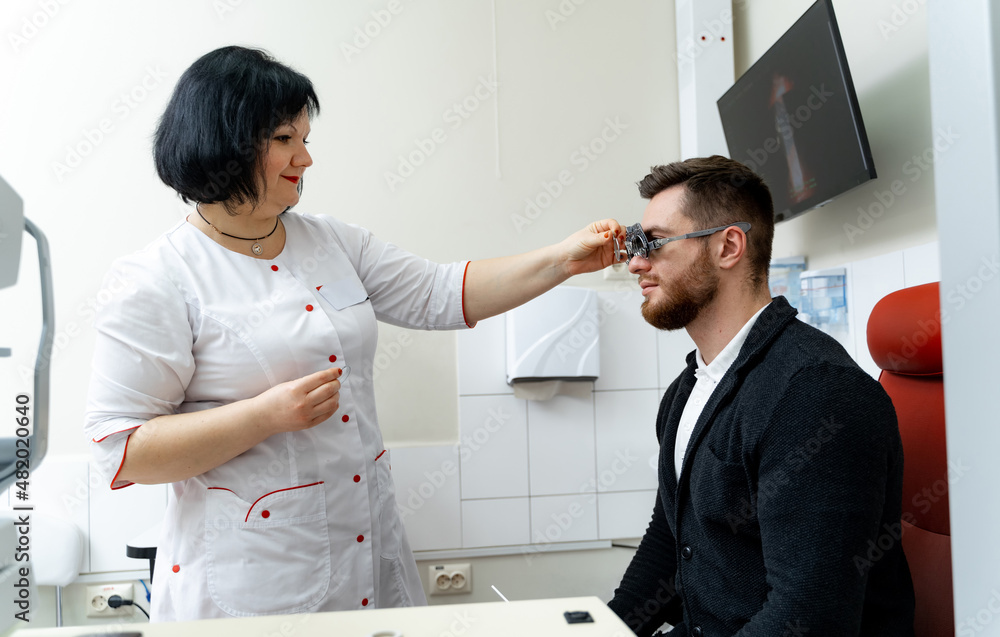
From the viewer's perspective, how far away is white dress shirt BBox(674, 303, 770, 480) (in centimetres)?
141

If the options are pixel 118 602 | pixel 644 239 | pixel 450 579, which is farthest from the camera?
pixel 450 579

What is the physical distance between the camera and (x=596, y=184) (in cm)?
290

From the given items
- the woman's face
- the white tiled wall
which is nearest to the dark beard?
the woman's face

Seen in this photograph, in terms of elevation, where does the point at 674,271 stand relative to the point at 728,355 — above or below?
above

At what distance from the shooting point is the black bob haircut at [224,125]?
1317 millimetres

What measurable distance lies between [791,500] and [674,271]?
0.57m

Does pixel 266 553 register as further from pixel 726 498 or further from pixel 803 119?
pixel 803 119

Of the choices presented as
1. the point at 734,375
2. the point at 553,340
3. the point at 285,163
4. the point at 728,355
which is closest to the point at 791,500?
the point at 734,375

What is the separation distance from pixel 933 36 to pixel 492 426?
7.61ft

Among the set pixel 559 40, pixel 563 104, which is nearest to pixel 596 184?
pixel 563 104

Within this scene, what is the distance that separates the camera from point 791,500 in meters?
1.08

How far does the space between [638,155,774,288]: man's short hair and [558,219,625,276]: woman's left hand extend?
0.63 ft

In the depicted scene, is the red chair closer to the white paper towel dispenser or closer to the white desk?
the white desk

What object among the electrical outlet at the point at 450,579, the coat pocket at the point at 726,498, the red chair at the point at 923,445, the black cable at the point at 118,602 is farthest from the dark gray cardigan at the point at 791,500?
the black cable at the point at 118,602
